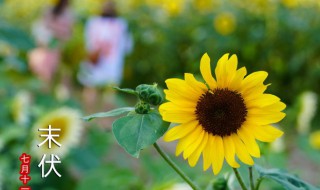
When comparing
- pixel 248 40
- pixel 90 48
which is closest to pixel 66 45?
pixel 90 48

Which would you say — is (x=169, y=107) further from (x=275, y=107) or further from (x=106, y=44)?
(x=106, y=44)

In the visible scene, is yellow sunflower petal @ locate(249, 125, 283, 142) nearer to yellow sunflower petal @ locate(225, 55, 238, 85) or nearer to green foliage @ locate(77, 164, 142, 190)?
yellow sunflower petal @ locate(225, 55, 238, 85)

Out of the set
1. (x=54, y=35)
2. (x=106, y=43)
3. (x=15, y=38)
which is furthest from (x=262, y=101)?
(x=106, y=43)

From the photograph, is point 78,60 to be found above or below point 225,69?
above

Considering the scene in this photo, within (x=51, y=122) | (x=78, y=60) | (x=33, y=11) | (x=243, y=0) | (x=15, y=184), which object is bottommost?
(x=15, y=184)

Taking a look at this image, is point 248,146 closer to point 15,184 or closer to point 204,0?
point 15,184

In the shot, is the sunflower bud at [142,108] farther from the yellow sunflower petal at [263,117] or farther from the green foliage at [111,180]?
the green foliage at [111,180]
